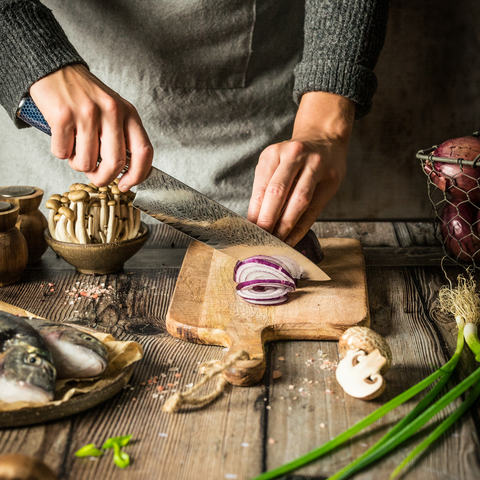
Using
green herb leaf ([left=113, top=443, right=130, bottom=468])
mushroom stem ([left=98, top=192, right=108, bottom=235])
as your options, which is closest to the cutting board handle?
green herb leaf ([left=113, top=443, right=130, bottom=468])

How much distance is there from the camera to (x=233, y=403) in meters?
1.08

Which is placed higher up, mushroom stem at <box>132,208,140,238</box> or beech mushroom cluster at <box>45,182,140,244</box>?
beech mushroom cluster at <box>45,182,140,244</box>

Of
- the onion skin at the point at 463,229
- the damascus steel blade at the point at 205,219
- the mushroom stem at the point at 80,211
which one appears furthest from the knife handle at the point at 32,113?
the onion skin at the point at 463,229

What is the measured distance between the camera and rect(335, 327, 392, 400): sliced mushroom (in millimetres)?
1053

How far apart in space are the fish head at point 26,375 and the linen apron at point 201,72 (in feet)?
4.34

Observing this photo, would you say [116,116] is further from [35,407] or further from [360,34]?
[360,34]

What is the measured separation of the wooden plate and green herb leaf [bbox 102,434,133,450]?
0.09 m

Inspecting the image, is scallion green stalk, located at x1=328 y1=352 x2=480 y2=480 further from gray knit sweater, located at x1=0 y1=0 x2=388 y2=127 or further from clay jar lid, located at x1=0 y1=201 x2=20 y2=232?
clay jar lid, located at x1=0 y1=201 x2=20 y2=232

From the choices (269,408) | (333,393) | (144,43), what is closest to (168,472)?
(269,408)

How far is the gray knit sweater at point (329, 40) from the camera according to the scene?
4.88 ft

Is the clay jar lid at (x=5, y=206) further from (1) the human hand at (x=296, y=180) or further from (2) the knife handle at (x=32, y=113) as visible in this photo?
(1) the human hand at (x=296, y=180)

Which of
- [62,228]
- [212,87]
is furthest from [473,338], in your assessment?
[212,87]

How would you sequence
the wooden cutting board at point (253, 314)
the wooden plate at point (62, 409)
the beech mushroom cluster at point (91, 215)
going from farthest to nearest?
the beech mushroom cluster at point (91, 215) → the wooden cutting board at point (253, 314) → the wooden plate at point (62, 409)

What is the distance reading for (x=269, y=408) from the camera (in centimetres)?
106
